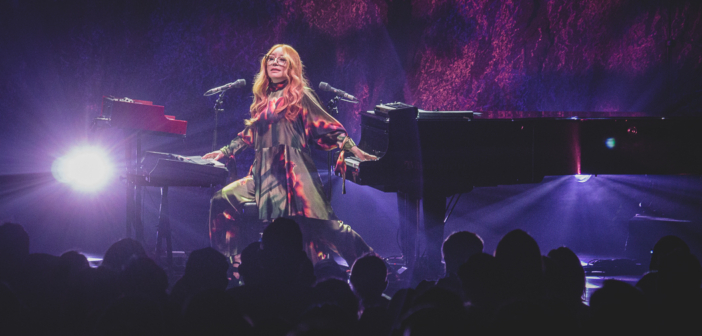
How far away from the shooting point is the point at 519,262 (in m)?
1.12

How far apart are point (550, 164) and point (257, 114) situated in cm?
197

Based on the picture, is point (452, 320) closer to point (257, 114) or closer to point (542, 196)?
point (257, 114)

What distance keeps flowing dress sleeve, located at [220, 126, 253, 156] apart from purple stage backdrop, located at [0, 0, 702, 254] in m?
1.48

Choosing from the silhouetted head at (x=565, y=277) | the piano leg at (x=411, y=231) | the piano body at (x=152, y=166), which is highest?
the piano body at (x=152, y=166)

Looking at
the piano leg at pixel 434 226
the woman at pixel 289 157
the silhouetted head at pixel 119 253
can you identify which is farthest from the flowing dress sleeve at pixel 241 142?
the silhouetted head at pixel 119 253

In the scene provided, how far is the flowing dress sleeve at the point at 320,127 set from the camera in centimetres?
363

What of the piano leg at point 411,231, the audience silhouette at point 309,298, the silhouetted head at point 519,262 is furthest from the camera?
the piano leg at point 411,231

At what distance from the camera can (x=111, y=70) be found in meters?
5.05

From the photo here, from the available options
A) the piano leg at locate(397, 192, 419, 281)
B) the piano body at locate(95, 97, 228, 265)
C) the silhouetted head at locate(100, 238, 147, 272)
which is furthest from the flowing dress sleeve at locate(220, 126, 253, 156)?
the silhouetted head at locate(100, 238, 147, 272)

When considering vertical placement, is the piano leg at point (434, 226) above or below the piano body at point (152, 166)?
below

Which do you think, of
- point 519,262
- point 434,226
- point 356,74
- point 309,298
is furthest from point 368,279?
point 356,74

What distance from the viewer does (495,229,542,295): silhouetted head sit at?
3.56 ft

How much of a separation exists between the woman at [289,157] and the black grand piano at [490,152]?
28 cm

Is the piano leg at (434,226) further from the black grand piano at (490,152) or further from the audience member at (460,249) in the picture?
the audience member at (460,249)
